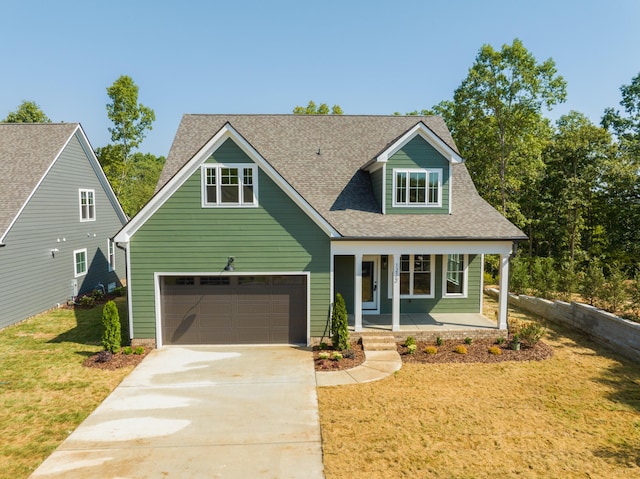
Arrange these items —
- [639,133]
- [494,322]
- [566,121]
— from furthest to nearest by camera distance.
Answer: [566,121] < [639,133] < [494,322]

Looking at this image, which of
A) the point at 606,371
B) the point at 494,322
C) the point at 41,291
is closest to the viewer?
the point at 606,371

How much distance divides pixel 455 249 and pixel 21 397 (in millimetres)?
12717

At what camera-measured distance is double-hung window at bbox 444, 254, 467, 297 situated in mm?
16216

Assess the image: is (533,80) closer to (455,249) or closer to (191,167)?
(455,249)

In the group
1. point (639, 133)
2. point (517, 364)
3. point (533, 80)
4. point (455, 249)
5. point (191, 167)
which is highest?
point (533, 80)

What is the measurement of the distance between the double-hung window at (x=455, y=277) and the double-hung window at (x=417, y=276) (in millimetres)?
734

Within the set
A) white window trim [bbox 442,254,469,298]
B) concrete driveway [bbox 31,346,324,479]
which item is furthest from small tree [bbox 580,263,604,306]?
concrete driveway [bbox 31,346,324,479]

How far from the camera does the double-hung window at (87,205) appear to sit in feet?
70.4

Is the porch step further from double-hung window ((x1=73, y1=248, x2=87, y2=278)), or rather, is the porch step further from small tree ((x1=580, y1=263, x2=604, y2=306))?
double-hung window ((x1=73, y1=248, x2=87, y2=278))

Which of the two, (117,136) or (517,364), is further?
(117,136)

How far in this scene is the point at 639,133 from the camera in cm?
2841

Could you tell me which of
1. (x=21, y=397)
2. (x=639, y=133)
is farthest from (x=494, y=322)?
(x=639, y=133)

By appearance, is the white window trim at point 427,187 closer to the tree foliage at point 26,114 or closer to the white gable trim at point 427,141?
the white gable trim at point 427,141

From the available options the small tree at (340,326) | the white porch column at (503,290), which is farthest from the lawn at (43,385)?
the white porch column at (503,290)
